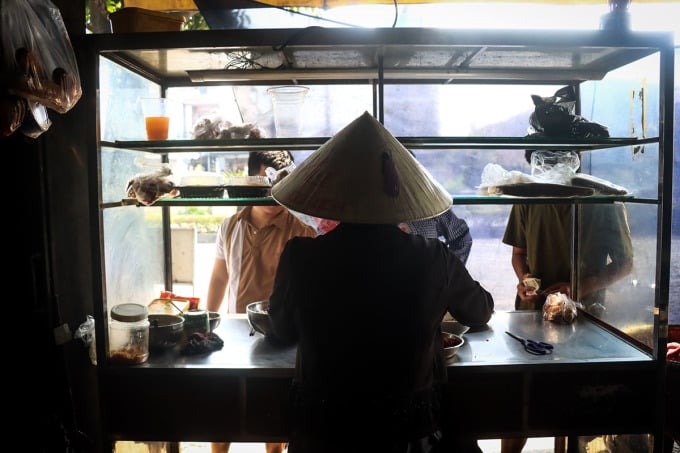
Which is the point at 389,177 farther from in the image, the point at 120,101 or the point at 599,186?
the point at 120,101

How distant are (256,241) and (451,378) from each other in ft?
4.33

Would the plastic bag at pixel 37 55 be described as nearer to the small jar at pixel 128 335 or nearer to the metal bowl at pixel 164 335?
the small jar at pixel 128 335

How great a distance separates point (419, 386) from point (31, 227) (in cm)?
153

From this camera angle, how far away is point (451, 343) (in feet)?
7.00

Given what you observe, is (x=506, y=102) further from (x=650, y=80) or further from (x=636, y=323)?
(x=636, y=323)

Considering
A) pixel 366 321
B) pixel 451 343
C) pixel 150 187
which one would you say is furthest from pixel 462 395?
pixel 150 187

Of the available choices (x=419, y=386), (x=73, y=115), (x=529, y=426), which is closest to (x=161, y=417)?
(x=419, y=386)

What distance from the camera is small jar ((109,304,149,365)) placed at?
6.91 ft

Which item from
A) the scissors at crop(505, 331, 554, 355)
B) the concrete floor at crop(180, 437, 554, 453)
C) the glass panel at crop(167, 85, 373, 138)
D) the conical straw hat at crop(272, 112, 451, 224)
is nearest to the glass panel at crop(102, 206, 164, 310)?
the glass panel at crop(167, 85, 373, 138)

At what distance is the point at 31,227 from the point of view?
195 cm

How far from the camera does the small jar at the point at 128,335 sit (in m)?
2.11

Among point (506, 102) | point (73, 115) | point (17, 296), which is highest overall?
point (506, 102)

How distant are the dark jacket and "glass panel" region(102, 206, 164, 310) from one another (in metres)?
1.06

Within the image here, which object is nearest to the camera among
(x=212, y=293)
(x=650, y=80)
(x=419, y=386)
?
(x=419, y=386)
